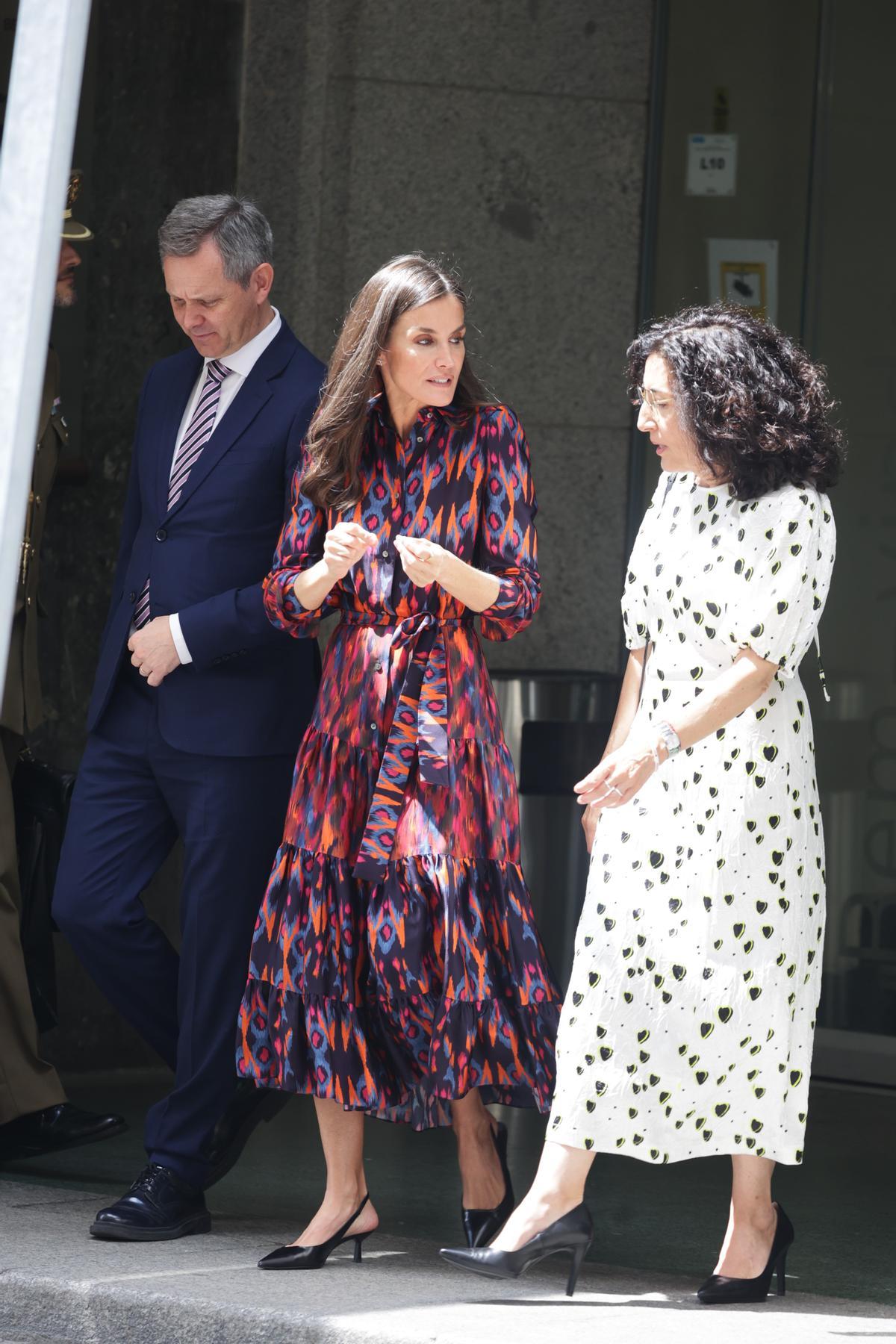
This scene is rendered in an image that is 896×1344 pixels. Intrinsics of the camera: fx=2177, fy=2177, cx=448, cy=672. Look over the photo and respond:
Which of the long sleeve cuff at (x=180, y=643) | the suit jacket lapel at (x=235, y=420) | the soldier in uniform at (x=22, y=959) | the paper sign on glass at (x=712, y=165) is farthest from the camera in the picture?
the paper sign on glass at (x=712, y=165)

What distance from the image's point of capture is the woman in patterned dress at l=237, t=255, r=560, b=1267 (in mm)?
4438

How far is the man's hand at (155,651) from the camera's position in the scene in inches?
186

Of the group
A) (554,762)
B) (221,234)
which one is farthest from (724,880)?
(554,762)

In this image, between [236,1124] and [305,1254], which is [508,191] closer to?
[236,1124]

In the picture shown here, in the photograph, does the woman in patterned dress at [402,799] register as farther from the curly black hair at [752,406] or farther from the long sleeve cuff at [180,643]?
the curly black hair at [752,406]

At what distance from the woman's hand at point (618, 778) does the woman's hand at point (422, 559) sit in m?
0.51

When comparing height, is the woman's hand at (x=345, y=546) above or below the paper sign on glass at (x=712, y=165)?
below

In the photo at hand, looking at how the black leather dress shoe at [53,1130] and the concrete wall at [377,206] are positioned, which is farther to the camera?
the concrete wall at [377,206]

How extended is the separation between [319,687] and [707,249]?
2837 mm

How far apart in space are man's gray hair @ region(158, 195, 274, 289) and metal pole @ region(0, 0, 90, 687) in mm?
2118

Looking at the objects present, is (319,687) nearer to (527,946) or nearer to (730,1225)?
(527,946)

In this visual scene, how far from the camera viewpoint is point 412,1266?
15.1 ft

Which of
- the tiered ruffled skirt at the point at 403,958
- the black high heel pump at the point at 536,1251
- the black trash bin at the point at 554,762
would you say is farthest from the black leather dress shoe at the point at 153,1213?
the black trash bin at the point at 554,762

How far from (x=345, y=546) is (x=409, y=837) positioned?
620 mm
